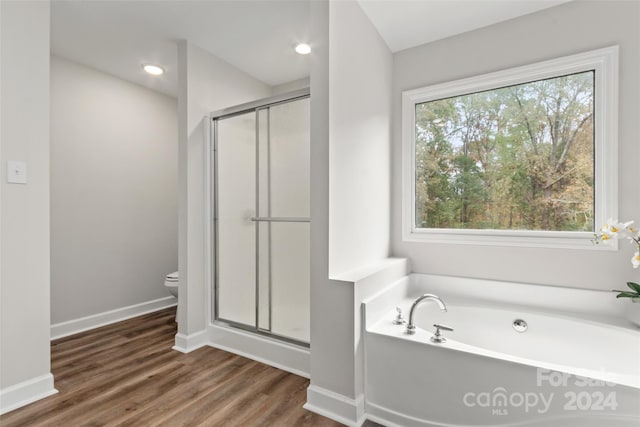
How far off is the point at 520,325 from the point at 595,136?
1.26 meters

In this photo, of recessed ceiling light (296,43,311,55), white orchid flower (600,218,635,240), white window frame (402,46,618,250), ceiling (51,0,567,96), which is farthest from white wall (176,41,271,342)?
white orchid flower (600,218,635,240)

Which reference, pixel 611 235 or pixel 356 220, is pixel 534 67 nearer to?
pixel 611 235

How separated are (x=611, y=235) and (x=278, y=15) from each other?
2474 mm

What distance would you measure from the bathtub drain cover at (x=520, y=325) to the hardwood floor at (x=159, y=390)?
3.63ft

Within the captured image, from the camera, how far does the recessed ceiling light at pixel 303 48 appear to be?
2747 mm

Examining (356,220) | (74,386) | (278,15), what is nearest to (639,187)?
(356,220)

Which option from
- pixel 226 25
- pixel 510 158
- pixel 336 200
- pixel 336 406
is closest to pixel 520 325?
pixel 510 158

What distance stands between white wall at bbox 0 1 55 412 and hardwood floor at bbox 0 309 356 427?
0.22m

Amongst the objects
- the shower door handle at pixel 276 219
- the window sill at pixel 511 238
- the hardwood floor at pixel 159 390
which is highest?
the shower door handle at pixel 276 219

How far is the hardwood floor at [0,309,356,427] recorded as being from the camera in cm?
173

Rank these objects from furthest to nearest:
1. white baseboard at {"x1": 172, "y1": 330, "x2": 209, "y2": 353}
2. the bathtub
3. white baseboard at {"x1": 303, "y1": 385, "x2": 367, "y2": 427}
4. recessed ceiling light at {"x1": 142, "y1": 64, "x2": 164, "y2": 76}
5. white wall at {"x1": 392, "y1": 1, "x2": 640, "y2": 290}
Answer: recessed ceiling light at {"x1": 142, "y1": 64, "x2": 164, "y2": 76} < white baseboard at {"x1": 172, "y1": 330, "x2": 209, "y2": 353} < white wall at {"x1": 392, "y1": 1, "x2": 640, "y2": 290} < white baseboard at {"x1": 303, "y1": 385, "x2": 367, "y2": 427} < the bathtub

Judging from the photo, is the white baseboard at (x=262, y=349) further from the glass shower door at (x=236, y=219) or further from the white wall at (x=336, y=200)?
the white wall at (x=336, y=200)

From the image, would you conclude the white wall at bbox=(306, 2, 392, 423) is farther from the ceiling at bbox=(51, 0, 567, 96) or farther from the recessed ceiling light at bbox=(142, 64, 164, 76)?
the recessed ceiling light at bbox=(142, 64, 164, 76)

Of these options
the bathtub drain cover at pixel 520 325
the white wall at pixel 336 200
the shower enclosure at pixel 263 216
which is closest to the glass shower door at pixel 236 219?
the shower enclosure at pixel 263 216
